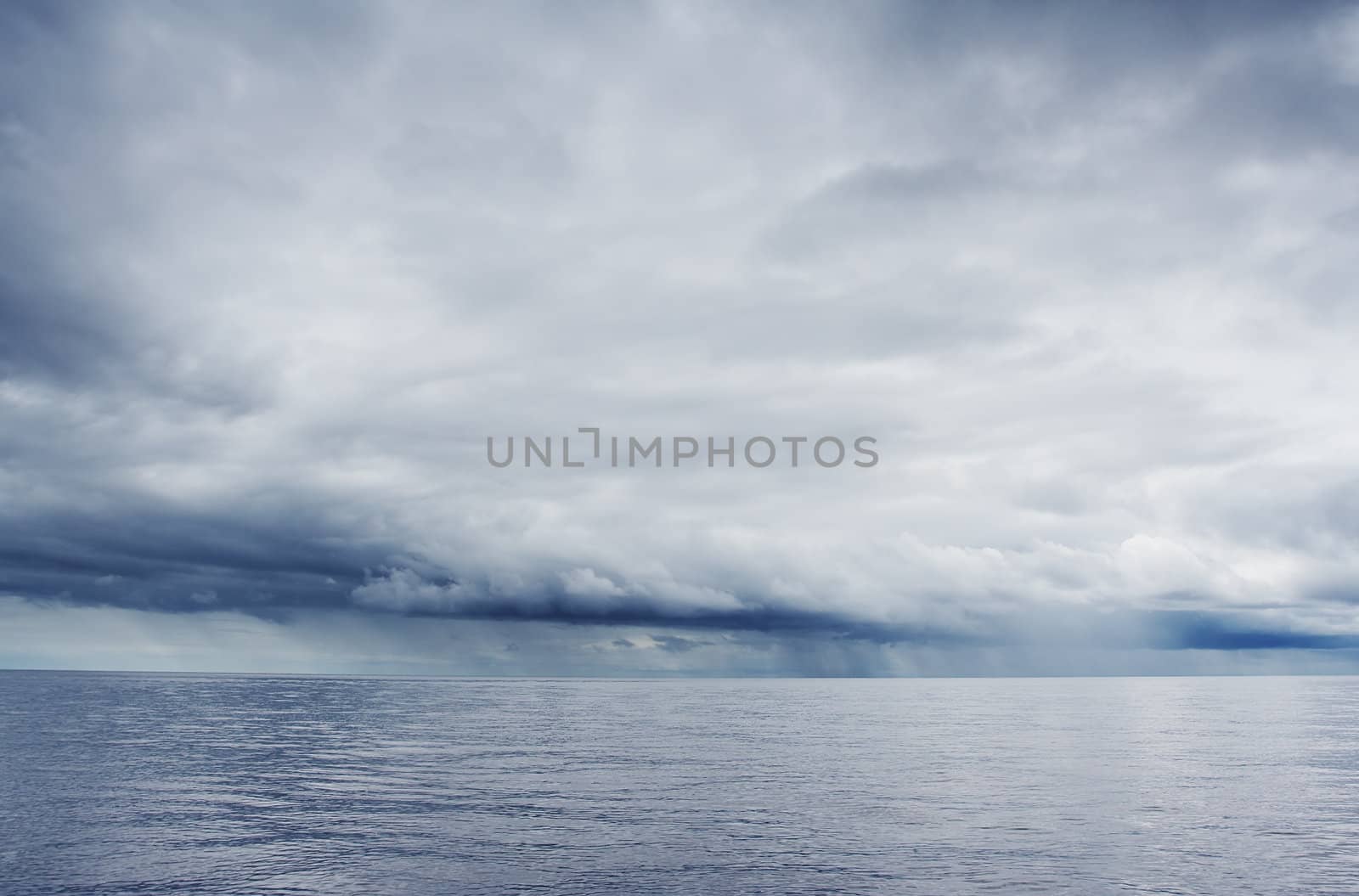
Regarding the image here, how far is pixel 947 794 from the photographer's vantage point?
59656 mm

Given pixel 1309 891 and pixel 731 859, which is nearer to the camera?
pixel 1309 891

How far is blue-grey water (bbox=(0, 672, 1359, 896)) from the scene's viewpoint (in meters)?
38.5

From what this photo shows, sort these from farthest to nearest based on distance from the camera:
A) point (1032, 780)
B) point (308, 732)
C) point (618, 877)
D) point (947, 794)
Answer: point (308, 732) → point (1032, 780) → point (947, 794) → point (618, 877)

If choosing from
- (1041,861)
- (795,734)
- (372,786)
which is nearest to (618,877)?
(1041,861)

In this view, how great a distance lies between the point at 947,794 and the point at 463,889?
34.5 meters

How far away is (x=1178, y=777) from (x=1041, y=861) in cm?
3534

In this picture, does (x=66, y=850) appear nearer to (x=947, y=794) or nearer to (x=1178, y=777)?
(x=947, y=794)

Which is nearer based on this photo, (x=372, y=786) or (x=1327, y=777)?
(x=372, y=786)

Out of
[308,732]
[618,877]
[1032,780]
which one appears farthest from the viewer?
[308,732]

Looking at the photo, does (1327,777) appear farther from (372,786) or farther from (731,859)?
(372,786)

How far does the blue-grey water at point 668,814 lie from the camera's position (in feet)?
126

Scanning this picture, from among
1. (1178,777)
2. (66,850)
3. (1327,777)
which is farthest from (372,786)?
(1327,777)

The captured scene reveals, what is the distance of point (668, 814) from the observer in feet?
171

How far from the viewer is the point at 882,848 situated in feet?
144
